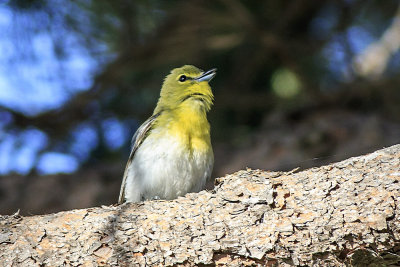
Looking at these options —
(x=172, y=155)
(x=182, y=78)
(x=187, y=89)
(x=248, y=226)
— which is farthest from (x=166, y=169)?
(x=248, y=226)

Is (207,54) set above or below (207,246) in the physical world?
above

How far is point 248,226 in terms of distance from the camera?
→ 9.97 feet

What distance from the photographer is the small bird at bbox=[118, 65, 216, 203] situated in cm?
448

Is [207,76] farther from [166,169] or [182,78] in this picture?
[166,169]

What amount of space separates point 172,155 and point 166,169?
125 mm

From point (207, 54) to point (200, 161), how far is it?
224cm

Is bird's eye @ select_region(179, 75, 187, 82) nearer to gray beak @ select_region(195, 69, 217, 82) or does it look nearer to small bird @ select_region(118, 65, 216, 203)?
gray beak @ select_region(195, 69, 217, 82)

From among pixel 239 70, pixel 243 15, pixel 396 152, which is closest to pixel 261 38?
pixel 243 15

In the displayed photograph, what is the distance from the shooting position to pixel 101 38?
620cm

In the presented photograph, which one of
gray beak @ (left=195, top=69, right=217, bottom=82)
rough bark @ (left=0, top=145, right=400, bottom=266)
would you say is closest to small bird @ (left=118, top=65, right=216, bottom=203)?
gray beak @ (left=195, top=69, right=217, bottom=82)

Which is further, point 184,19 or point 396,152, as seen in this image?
point 184,19

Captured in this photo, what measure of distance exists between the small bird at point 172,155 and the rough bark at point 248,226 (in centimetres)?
115

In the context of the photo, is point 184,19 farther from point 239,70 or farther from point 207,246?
point 207,246

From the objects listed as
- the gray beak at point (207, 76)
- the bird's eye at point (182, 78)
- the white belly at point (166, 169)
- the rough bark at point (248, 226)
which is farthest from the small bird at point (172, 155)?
the rough bark at point (248, 226)
